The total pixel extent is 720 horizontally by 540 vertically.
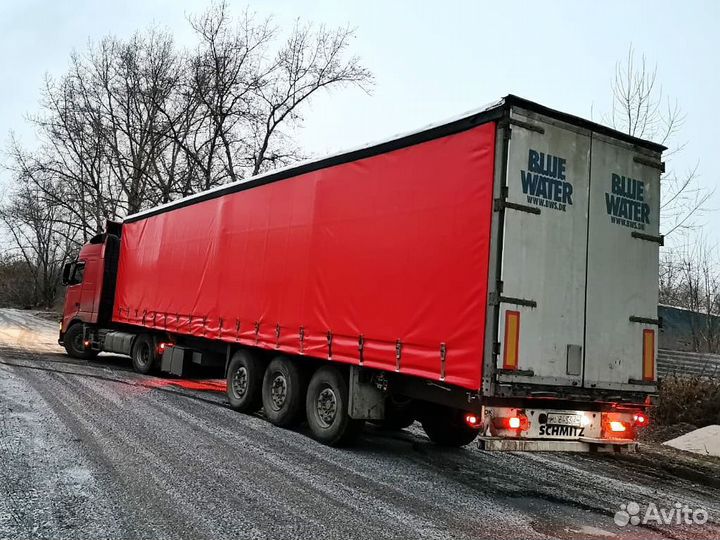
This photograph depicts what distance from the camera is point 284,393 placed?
8289 mm

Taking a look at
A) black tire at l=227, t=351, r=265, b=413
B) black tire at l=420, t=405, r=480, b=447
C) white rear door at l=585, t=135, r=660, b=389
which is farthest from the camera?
black tire at l=227, t=351, r=265, b=413

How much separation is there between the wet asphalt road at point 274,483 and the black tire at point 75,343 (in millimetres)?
6906

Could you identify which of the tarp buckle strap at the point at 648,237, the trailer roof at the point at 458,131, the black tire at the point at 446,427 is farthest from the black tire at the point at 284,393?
the tarp buckle strap at the point at 648,237

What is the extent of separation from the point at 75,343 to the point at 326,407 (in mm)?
11056

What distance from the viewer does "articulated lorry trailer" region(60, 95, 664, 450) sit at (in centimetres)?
550

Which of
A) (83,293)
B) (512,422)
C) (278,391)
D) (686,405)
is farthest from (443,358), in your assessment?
(83,293)

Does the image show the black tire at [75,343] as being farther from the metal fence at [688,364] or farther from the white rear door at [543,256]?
the metal fence at [688,364]

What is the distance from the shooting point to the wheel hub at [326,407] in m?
7.34

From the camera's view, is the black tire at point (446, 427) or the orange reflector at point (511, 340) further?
the black tire at point (446, 427)

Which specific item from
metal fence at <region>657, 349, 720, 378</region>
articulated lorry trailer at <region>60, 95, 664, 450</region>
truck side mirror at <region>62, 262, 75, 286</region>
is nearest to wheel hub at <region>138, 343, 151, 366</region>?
truck side mirror at <region>62, 262, 75, 286</region>

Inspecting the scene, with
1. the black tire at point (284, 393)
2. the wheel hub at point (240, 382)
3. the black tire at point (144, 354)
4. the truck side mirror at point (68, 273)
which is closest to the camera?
the black tire at point (284, 393)

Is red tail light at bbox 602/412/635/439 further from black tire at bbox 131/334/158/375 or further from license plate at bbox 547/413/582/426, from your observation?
black tire at bbox 131/334/158/375

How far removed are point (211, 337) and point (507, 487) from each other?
234 inches

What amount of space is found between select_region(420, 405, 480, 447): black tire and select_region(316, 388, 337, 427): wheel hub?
1.27 metres
